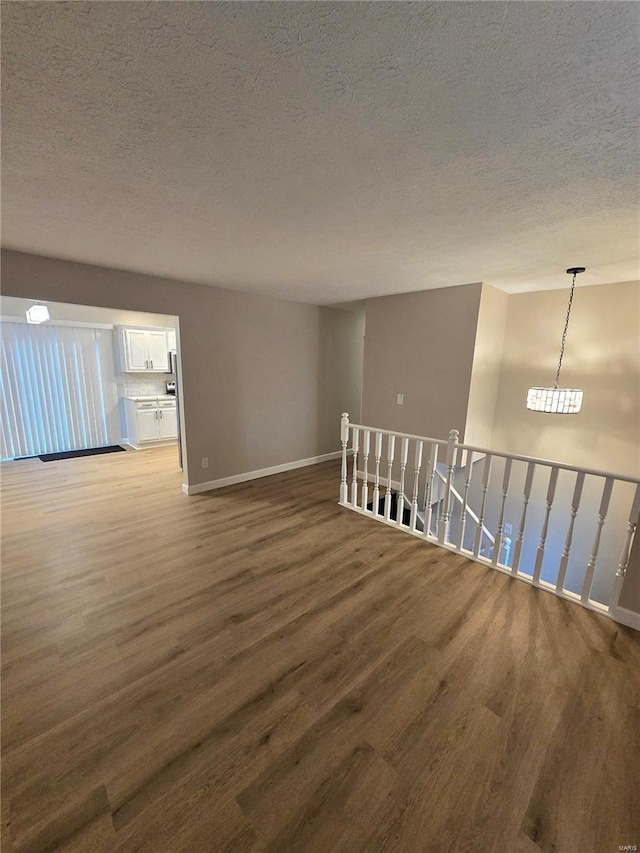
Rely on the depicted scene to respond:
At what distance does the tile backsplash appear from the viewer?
249 inches

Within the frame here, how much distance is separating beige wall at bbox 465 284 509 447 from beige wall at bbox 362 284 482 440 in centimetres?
11

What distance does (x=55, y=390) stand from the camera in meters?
5.62

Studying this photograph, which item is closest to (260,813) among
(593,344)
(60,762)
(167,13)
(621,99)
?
(60,762)

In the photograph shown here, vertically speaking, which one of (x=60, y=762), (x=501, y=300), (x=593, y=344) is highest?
(x=501, y=300)

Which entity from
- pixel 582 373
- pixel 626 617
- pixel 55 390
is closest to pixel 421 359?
pixel 582 373

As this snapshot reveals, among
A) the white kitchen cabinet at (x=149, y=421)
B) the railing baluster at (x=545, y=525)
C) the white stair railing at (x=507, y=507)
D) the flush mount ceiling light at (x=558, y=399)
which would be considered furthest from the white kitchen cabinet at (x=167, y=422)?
the railing baluster at (x=545, y=525)

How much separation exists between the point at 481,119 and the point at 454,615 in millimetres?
2466

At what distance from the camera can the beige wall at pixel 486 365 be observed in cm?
367

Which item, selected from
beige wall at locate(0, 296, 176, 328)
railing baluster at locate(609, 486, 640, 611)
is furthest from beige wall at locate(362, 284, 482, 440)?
beige wall at locate(0, 296, 176, 328)

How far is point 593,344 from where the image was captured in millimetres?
3615

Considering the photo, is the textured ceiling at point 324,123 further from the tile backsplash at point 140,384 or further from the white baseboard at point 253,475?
the tile backsplash at point 140,384

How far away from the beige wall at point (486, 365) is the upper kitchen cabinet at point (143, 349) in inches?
215

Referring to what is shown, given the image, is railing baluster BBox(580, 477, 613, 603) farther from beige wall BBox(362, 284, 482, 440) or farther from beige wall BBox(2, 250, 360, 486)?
beige wall BBox(2, 250, 360, 486)

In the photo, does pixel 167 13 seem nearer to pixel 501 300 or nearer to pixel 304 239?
pixel 304 239
